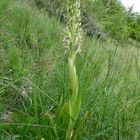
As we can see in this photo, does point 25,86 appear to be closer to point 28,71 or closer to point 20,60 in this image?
point 28,71

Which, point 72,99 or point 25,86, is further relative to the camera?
point 25,86

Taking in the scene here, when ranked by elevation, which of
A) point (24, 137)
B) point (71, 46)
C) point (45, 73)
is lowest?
point (24, 137)

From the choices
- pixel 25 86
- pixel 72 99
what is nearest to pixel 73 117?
pixel 72 99

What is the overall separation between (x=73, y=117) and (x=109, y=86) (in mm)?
723

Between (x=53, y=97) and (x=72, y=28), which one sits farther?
(x=53, y=97)

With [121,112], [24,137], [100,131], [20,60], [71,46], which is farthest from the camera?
[20,60]

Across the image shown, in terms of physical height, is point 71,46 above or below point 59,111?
above

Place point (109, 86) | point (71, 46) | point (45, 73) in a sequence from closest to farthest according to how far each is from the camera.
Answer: point (71, 46), point (109, 86), point (45, 73)

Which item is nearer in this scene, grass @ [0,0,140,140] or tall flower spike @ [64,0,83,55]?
tall flower spike @ [64,0,83,55]

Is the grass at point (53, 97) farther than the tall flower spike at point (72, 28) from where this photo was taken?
Yes

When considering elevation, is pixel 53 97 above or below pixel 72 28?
below

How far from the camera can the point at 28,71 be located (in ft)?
10.2

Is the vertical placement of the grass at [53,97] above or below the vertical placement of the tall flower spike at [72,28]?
below

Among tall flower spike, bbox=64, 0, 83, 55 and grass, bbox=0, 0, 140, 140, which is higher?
tall flower spike, bbox=64, 0, 83, 55
